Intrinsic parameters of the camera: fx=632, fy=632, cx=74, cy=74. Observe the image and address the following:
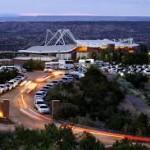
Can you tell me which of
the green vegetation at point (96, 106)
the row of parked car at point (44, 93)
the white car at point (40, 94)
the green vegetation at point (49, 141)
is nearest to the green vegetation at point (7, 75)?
the row of parked car at point (44, 93)

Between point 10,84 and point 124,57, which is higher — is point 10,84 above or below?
above

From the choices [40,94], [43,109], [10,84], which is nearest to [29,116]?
[43,109]

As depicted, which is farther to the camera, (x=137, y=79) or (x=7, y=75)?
(x=137, y=79)

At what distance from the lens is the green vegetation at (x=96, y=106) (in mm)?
30938

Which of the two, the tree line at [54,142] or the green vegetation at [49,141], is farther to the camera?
the green vegetation at [49,141]

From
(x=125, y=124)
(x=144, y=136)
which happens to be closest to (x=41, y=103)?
(x=125, y=124)

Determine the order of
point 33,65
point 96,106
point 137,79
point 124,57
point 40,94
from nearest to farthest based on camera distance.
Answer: point 96,106, point 40,94, point 137,79, point 33,65, point 124,57

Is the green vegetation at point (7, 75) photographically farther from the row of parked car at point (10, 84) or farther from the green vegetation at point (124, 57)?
the green vegetation at point (124, 57)

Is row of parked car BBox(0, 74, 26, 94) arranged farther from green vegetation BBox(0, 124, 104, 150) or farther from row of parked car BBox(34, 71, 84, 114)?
green vegetation BBox(0, 124, 104, 150)

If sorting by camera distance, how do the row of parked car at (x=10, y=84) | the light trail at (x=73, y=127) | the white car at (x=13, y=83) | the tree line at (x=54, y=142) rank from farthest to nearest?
1. the white car at (x=13, y=83)
2. the row of parked car at (x=10, y=84)
3. the light trail at (x=73, y=127)
4. the tree line at (x=54, y=142)

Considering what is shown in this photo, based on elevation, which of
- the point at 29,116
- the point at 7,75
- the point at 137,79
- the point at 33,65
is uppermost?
the point at 29,116

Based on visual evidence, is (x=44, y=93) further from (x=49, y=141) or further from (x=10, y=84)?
(x=49, y=141)

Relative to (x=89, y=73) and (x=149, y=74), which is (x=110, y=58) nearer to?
(x=149, y=74)

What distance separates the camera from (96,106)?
3853cm
